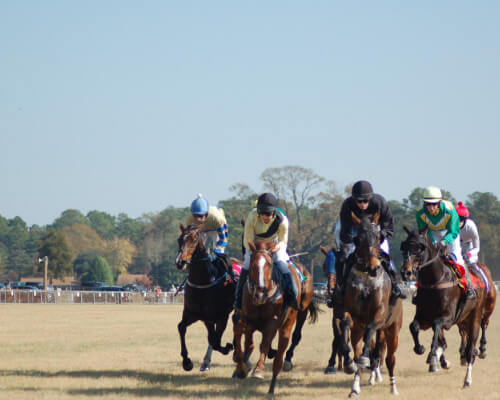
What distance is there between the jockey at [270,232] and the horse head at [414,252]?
5.68 ft

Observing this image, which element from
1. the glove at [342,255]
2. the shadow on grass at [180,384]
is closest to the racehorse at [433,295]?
the glove at [342,255]

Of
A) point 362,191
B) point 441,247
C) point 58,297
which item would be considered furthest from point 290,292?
point 58,297

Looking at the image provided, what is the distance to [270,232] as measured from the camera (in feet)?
41.2

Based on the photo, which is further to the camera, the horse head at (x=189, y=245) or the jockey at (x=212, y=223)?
the jockey at (x=212, y=223)

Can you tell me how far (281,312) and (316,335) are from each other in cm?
1402

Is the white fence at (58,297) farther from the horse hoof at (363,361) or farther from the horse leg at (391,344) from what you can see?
the horse hoof at (363,361)

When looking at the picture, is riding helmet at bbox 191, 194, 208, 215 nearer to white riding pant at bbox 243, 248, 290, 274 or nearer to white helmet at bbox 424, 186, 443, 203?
white riding pant at bbox 243, 248, 290, 274

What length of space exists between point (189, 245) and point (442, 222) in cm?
430

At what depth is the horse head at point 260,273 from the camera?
1158 centimetres

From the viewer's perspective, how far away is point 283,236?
12.7 metres

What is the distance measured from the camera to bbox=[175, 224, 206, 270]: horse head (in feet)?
41.9

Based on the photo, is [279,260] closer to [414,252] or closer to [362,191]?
[362,191]

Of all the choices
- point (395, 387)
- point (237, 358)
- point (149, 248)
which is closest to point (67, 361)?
point (237, 358)

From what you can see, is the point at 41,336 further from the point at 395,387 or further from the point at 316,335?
the point at 395,387
